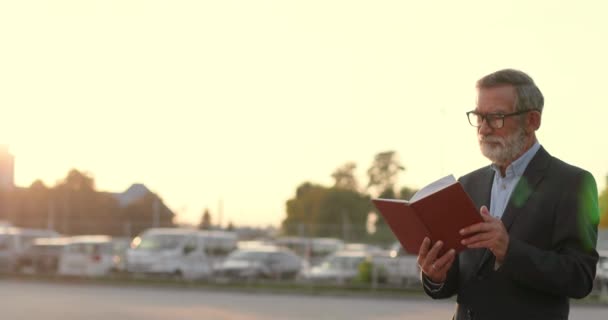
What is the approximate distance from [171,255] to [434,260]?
29.3 meters

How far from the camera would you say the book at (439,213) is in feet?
12.0

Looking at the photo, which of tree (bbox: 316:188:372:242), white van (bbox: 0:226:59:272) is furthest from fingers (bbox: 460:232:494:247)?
tree (bbox: 316:188:372:242)

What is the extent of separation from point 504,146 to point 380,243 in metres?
37.5

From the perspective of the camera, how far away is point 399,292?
89.7ft

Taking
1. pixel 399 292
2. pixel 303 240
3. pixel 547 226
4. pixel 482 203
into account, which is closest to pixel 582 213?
pixel 547 226

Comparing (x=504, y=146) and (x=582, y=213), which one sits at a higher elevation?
(x=504, y=146)

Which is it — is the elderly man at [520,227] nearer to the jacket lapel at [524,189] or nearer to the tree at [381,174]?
the jacket lapel at [524,189]

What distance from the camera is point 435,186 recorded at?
3.76 m

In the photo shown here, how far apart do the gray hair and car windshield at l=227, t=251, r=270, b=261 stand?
28.2 metres

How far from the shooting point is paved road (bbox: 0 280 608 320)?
1808 cm

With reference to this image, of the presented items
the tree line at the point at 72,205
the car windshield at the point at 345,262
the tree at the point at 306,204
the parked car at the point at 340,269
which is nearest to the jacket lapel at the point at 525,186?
the parked car at the point at 340,269

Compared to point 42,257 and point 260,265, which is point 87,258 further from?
point 260,265

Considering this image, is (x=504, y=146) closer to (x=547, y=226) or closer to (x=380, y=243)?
(x=547, y=226)

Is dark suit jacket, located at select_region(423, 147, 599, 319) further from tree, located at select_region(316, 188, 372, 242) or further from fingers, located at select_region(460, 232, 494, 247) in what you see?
tree, located at select_region(316, 188, 372, 242)
